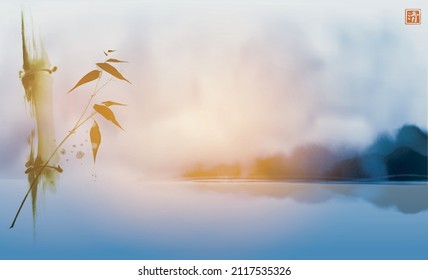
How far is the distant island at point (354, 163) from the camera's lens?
3.74m

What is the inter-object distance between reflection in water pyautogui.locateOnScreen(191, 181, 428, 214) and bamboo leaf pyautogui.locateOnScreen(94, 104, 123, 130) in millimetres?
604

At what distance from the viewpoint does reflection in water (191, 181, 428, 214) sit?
3.74 metres

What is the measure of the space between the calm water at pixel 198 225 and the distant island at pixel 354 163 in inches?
2.9

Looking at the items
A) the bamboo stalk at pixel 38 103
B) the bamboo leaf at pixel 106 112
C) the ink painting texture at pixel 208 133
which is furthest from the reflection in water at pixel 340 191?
the bamboo stalk at pixel 38 103

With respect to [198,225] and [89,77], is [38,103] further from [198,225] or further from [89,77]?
[198,225]

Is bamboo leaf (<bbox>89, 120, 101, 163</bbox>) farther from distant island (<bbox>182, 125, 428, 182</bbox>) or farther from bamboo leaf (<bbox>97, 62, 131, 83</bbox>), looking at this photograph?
distant island (<bbox>182, 125, 428, 182</bbox>)

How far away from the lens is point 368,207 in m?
3.76

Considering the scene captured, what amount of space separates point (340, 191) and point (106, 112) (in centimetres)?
140

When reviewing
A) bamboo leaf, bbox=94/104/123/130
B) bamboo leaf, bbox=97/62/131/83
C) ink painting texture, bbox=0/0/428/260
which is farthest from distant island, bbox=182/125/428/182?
bamboo leaf, bbox=97/62/131/83

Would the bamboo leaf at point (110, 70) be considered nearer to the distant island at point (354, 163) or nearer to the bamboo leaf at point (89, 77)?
the bamboo leaf at point (89, 77)

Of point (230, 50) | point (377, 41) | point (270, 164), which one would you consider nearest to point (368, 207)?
point (270, 164)

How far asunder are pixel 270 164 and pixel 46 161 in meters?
1.27

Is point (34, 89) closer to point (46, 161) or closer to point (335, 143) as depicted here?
point (46, 161)

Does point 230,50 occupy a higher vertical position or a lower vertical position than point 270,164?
higher
